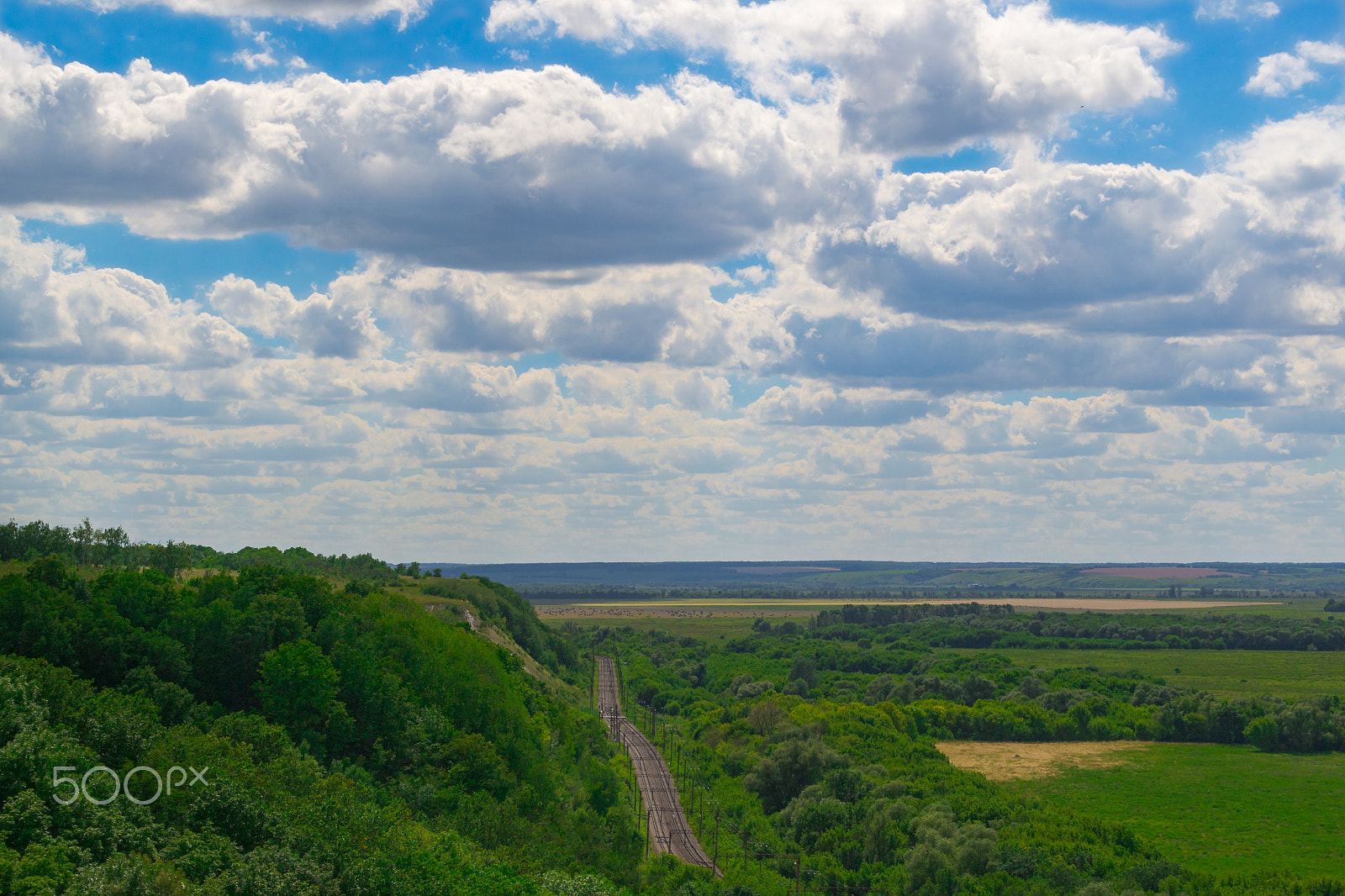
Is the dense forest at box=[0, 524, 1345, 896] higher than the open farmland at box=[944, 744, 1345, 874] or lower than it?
higher

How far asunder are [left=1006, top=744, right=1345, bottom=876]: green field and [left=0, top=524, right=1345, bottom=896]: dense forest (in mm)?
10193

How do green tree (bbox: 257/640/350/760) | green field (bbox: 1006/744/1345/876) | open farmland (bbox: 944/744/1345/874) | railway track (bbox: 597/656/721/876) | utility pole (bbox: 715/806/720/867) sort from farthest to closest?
1. railway track (bbox: 597/656/721/876)
2. open farmland (bbox: 944/744/1345/874)
3. green field (bbox: 1006/744/1345/876)
4. utility pole (bbox: 715/806/720/867)
5. green tree (bbox: 257/640/350/760)

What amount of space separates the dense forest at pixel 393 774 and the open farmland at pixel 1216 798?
10230 millimetres

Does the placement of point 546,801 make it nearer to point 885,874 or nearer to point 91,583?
point 885,874

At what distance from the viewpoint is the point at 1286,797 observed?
402ft

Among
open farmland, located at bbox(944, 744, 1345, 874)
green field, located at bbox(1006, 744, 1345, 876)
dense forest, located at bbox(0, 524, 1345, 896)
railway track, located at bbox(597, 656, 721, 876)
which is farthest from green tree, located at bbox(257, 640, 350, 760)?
open farmland, located at bbox(944, 744, 1345, 874)

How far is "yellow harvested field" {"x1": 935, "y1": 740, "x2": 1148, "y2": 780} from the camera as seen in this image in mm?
139250

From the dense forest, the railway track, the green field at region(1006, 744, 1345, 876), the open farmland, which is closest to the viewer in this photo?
the dense forest

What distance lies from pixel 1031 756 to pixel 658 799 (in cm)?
6110

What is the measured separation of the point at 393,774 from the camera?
A: 3209 inches

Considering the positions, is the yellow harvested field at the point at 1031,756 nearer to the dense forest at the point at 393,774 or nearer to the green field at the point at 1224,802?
the green field at the point at 1224,802

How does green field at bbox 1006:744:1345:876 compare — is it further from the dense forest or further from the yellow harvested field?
the dense forest

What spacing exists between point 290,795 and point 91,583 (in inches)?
1918

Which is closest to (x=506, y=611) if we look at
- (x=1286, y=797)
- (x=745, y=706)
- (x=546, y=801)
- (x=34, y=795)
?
(x=745, y=706)
